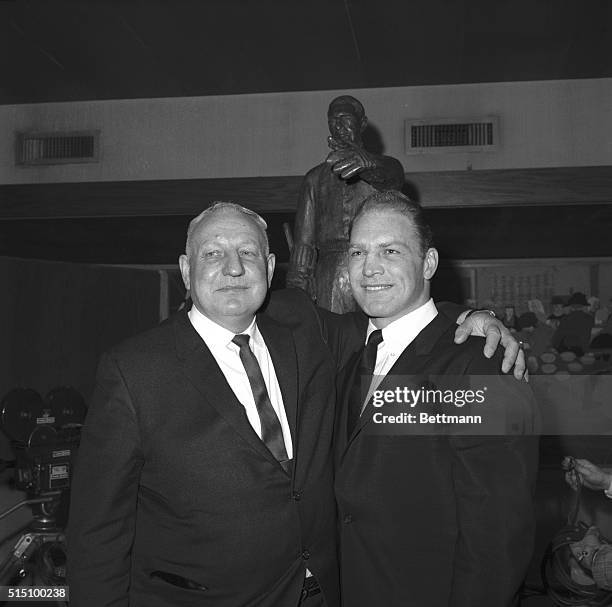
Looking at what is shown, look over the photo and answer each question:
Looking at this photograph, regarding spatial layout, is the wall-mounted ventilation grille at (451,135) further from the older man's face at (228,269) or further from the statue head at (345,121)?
the older man's face at (228,269)

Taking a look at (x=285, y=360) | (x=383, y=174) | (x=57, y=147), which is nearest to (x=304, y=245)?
(x=383, y=174)

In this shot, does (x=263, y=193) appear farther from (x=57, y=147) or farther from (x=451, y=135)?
(x=57, y=147)

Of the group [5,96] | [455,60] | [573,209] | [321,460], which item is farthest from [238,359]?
[5,96]

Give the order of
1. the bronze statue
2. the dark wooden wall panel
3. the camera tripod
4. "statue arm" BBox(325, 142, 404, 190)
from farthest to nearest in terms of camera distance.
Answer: the dark wooden wall panel → the camera tripod → the bronze statue → "statue arm" BBox(325, 142, 404, 190)

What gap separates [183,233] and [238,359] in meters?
2.83

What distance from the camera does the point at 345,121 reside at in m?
2.58

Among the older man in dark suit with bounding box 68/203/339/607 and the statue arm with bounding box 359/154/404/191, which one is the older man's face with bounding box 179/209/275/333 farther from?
the statue arm with bounding box 359/154/404/191

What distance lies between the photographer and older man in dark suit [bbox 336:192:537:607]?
4.67 ft

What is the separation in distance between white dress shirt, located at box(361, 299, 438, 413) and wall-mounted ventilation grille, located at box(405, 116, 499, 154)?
4.71 meters

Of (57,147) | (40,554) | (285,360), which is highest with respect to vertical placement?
(57,147)

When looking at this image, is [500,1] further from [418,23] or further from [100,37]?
[100,37]

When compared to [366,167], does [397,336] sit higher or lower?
lower

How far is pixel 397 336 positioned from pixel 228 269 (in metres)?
0.45

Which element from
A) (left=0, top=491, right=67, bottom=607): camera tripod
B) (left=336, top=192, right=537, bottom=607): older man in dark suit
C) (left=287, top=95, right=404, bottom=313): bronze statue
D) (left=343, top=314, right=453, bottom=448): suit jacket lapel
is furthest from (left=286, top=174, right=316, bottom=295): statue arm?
(left=0, top=491, right=67, bottom=607): camera tripod
